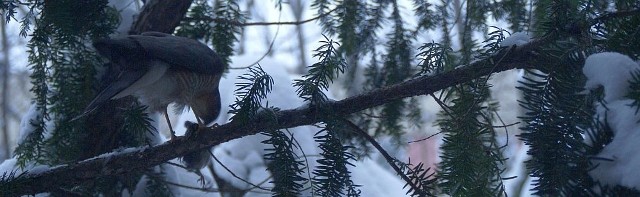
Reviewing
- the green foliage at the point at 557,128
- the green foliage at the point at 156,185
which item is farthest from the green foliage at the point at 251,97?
the green foliage at the point at 156,185

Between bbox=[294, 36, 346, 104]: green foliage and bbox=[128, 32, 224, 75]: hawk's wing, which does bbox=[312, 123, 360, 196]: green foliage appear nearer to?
bbox=[294, 36, 346, 104]: green foliage

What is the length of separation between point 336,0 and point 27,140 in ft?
2.66

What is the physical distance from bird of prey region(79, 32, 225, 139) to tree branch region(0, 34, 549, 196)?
12cm

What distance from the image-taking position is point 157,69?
4.74ft

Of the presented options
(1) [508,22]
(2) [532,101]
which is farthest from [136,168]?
(1) [508,22]

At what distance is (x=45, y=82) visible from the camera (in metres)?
1.58

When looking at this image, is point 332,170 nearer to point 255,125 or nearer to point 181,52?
point 255,125

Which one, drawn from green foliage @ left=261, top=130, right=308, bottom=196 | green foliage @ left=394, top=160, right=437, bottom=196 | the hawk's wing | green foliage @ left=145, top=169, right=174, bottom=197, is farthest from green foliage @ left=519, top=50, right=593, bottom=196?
green foliage @ left=145, top=169, right=174, bottom=197

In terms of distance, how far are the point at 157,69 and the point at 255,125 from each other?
1.07 feet

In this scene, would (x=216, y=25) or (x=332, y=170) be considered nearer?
(x=332, y=170)

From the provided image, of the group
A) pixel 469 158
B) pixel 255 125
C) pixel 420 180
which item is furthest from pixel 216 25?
pixel 469 158

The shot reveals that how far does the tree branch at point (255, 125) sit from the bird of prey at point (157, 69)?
0.12 metres

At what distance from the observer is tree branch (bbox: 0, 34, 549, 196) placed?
1.12 meters

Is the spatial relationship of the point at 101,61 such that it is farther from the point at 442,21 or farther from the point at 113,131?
the point at 442,21
